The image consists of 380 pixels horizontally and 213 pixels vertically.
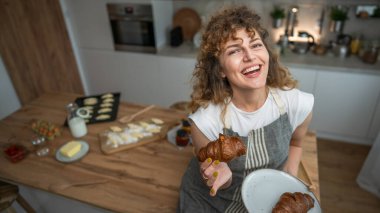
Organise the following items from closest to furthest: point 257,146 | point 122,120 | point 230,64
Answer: point 230,64 < point 257,146 < point 122,120

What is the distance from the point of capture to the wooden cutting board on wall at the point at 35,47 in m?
2.94

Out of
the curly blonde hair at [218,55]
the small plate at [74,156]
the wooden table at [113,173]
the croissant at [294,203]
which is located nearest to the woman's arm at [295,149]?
the wooden table at [113,173]

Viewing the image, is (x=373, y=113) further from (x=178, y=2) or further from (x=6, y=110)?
(x=6, y=110)

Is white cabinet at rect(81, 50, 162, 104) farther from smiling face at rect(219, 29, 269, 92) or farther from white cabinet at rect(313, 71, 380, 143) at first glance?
smiling face at rect(219, 29, 269, 92)

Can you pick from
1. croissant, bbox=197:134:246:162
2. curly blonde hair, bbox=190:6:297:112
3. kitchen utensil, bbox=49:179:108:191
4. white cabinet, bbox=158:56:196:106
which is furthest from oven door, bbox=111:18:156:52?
croissant, bbox=197:134:246:162

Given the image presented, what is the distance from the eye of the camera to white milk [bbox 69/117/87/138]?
74.3 inches

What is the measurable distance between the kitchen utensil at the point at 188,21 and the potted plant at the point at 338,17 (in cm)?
152

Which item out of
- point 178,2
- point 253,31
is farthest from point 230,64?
point 178,2

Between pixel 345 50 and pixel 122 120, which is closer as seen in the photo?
pixel 122 120

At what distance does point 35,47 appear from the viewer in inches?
128

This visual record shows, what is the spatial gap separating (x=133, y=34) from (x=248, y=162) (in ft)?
8.24

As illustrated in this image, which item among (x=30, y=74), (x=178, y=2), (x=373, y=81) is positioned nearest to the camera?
(x=373, y=81)

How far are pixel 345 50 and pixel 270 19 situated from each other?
2.95 feet

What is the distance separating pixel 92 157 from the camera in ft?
5.77
